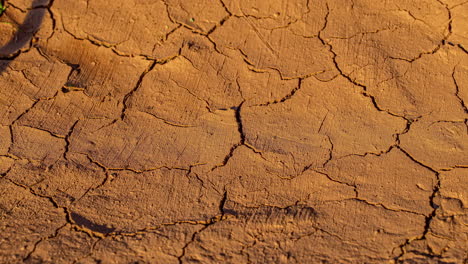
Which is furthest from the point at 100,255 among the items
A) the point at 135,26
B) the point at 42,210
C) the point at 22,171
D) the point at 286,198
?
the point at 135,26

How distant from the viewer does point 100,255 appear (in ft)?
9.58

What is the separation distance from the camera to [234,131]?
351 cm

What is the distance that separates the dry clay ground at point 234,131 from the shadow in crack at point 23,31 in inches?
0.5

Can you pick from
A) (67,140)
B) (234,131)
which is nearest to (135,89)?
(67,140)

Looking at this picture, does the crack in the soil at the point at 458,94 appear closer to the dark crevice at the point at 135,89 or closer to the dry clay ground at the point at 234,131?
the dry clay ground at the point at 234,131

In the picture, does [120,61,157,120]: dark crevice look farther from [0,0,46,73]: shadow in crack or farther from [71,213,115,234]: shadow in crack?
[0,0,46,73]: shadow in crack

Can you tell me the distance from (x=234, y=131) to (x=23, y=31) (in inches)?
85.9

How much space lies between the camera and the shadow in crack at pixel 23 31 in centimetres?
392

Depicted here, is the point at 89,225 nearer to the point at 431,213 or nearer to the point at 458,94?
the point at 431,213

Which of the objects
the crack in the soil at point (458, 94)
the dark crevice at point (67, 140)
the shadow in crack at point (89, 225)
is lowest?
the shadow in crack at point (89, 225)

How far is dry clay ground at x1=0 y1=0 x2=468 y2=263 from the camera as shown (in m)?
3.00

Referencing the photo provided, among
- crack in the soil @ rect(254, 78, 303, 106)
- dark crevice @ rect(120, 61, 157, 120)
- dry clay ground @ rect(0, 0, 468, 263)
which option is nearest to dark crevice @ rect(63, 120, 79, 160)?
dry clay ground @ rect(0, 0, 468, 263)

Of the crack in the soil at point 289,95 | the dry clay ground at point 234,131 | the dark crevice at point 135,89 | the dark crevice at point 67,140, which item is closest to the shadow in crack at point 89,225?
the dry clay ground at point 234,131

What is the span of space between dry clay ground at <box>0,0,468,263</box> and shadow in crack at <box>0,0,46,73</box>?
1cm
